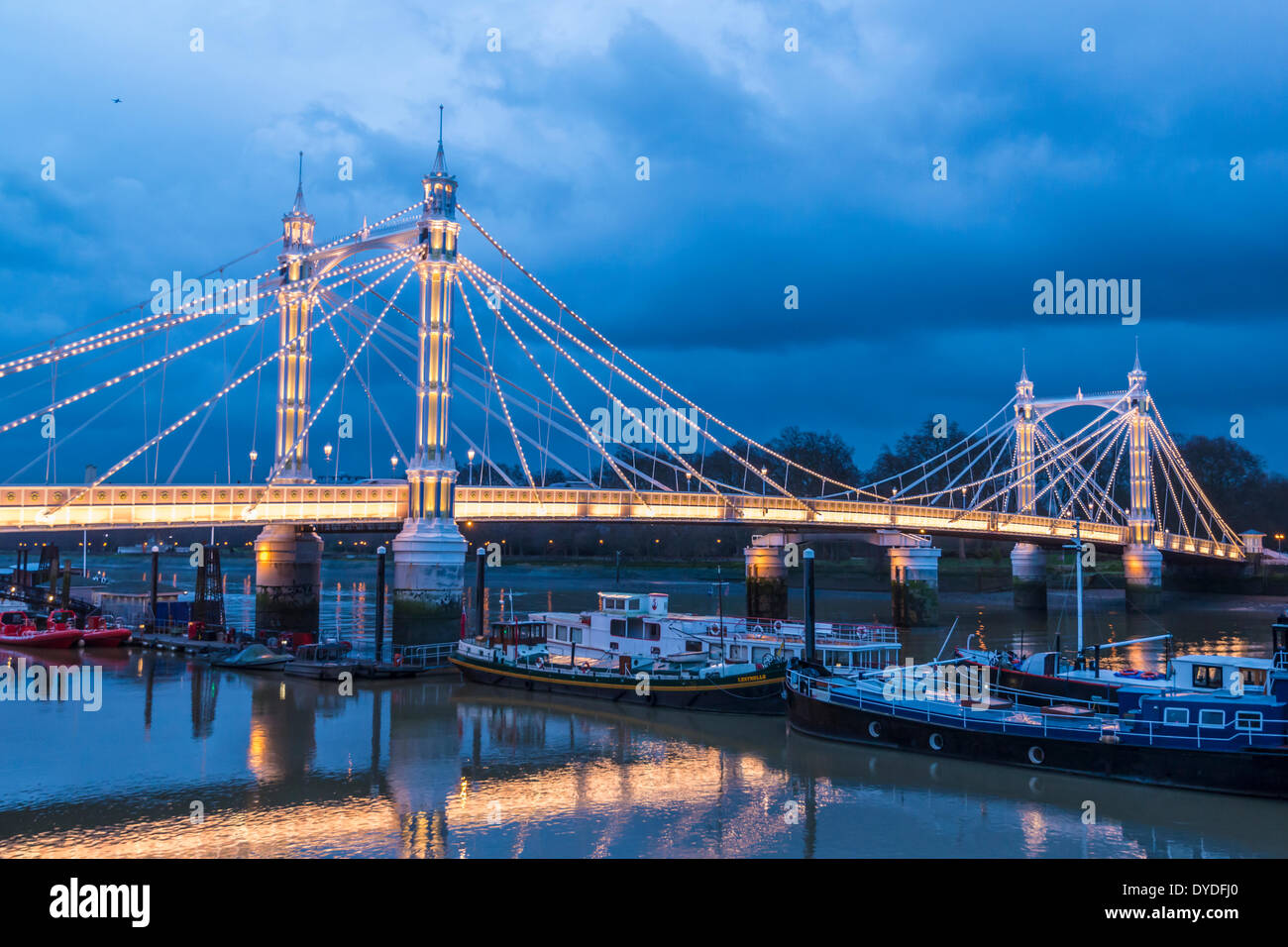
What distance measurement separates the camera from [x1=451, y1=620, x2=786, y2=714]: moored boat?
30047 millimetres

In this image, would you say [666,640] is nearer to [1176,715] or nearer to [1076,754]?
[1076,754]

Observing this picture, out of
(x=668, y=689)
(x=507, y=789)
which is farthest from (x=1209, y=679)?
(x=507, y=789)

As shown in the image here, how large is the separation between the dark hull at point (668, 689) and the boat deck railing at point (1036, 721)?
1.65m

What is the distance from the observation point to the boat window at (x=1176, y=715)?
72.8ft

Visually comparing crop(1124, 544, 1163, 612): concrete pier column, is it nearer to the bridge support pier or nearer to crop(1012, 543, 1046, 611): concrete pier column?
crop(1012, 543, 1046, 611): concrete pier column

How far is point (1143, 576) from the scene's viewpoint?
264ft

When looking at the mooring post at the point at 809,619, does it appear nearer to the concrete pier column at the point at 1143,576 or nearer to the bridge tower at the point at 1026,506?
the bridge tower at the point at 1026,506

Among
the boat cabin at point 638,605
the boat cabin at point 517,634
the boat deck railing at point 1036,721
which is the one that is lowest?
the boat deck railing at point 1036,721

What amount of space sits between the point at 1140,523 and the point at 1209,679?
66041 mm

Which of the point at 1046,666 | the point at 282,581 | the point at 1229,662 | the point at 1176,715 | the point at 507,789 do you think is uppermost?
the point at 282,581

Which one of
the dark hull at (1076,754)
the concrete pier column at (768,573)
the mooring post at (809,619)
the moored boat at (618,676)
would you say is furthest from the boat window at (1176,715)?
the concrete pier column at (768,573)
